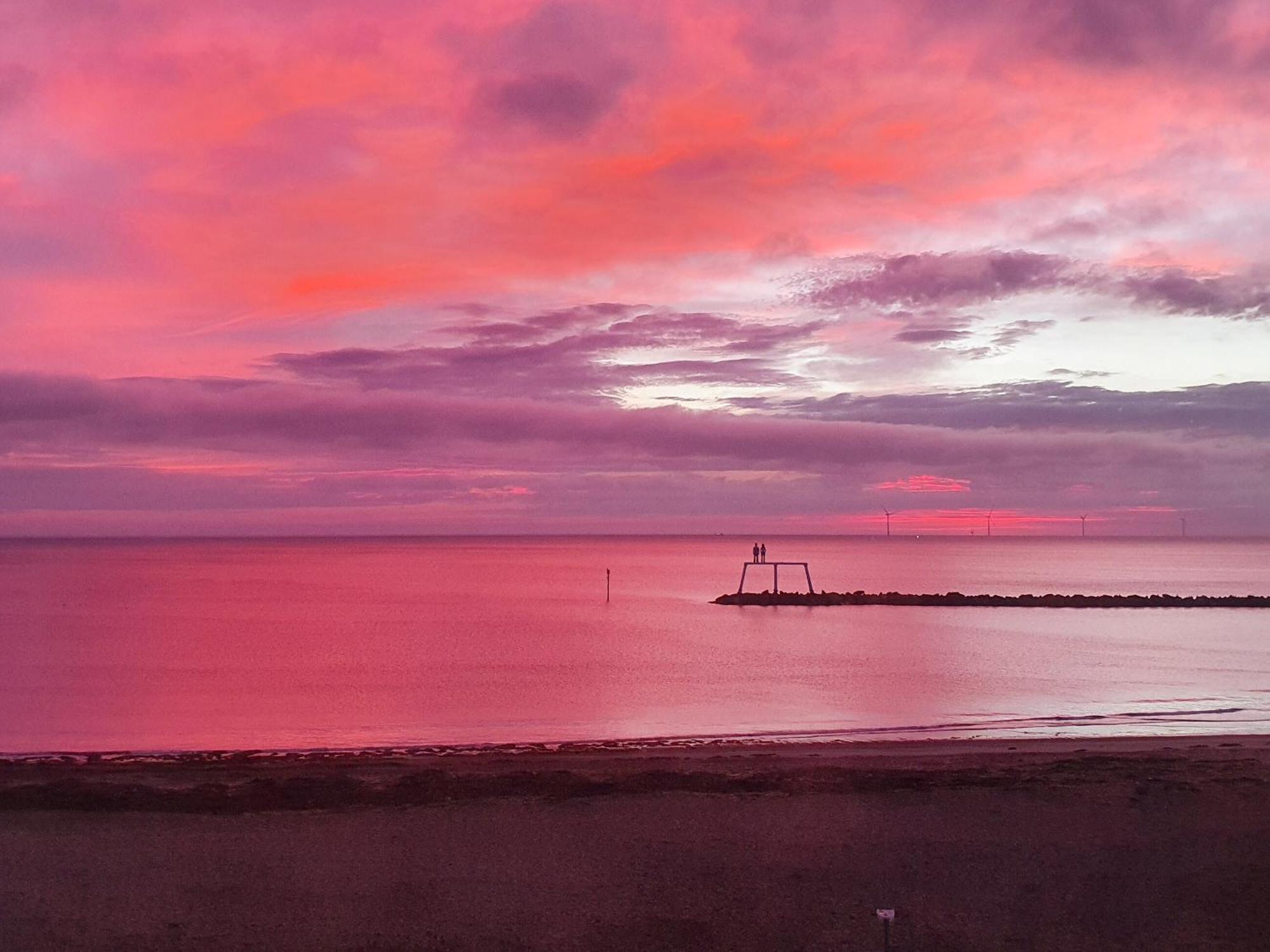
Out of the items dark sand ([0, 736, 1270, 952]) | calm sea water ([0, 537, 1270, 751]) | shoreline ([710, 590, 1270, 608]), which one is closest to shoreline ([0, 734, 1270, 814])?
dark sand ([0, 736, 1270, 952])

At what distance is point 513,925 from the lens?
34.1ft

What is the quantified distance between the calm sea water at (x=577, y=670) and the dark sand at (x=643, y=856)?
7279 millimetres

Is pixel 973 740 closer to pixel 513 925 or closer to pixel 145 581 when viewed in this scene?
pixel 513 925

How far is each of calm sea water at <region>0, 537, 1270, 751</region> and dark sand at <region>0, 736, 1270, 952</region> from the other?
7279mm

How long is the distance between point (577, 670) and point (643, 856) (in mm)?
25079

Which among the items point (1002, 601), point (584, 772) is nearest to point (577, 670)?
point (584, 772)

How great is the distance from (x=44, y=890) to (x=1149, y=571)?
140m

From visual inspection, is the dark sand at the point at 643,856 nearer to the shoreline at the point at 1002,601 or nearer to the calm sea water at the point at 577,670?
the calm sea water at the point at 577,670

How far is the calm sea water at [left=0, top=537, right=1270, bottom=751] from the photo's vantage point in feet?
84.2

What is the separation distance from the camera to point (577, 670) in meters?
37.4

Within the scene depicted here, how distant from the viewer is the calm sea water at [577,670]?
1011 inches

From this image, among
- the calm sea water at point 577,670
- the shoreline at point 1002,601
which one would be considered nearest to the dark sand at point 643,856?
the calm sea water at point 577,670

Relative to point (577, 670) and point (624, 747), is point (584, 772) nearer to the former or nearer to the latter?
point (624, 747)

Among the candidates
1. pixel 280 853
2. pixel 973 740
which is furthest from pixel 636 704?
pixel 280 853
